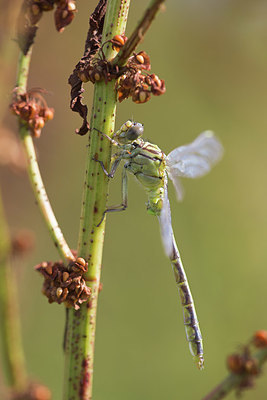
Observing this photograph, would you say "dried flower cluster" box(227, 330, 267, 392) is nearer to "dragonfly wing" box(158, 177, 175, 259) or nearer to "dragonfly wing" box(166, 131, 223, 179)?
"dragonfly wing" box(158, 177, 175, 259)

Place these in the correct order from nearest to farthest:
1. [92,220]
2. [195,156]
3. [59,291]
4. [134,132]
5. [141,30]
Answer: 1. [141,30]
2. [59,291]
3. [92,220]
4. [134,132]
5. [195,156]

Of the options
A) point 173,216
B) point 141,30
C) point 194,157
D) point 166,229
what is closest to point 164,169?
point 194,157

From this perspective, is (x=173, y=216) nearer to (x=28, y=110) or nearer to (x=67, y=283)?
(x=28, y=110)

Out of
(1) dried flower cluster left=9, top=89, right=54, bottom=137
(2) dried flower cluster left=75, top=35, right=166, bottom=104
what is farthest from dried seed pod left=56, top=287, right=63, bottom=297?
(2) dried flower cluster left=75, top=35, right=166, bottom=104

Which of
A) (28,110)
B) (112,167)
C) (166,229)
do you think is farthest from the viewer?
(166,229)

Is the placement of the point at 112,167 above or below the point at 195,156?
below

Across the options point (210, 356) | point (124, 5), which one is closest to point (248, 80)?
point (210, 356)

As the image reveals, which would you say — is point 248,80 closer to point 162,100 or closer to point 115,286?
point 162,100
